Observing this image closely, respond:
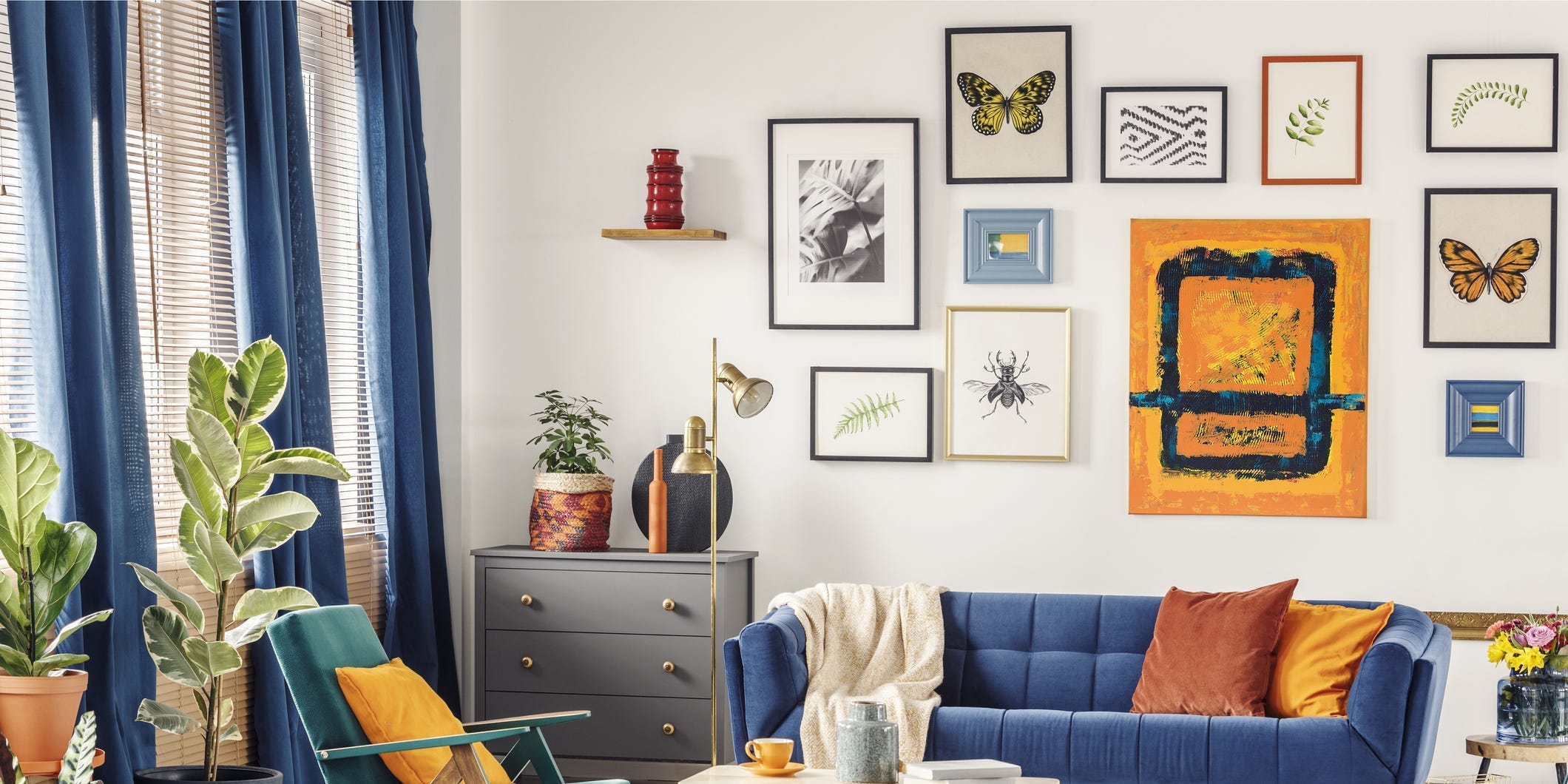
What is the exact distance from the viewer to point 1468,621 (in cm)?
462

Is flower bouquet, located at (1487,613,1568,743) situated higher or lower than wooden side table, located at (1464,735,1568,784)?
higher

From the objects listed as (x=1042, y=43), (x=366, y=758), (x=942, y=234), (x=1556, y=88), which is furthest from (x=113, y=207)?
(x=1556, y=88)

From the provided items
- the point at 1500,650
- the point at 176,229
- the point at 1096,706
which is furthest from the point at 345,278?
the point at 1500,650

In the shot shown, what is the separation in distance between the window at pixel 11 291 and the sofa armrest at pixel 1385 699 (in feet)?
10.8

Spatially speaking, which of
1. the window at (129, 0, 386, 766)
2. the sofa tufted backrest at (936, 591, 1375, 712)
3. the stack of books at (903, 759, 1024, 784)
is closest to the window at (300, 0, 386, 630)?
the window at (129, 0, 386, 766)

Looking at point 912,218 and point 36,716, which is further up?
point 912,218

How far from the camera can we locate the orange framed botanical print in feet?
15.4

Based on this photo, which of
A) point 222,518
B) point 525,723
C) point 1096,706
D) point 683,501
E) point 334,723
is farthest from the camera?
point 683,501

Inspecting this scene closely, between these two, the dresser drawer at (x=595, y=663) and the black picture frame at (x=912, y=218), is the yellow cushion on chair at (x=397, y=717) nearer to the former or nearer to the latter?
the dresser drawer at (x=595, y=663)

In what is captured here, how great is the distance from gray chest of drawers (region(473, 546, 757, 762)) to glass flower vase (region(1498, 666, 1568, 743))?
237 centimetres

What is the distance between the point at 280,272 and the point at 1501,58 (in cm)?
393

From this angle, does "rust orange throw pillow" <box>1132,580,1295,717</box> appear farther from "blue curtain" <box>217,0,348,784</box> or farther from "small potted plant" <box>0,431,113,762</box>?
"small potted plant" <box>0,431,113,762</box>

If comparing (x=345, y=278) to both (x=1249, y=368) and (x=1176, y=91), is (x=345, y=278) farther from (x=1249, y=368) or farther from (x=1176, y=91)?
(x=1249, y=368)

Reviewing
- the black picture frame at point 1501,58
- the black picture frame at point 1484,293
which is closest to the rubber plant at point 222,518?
the black picture frame at point 1484,293
